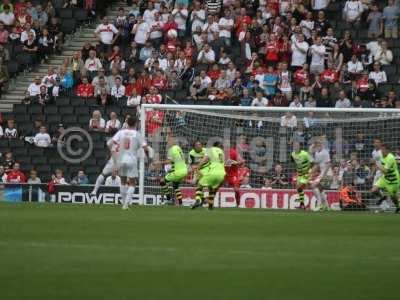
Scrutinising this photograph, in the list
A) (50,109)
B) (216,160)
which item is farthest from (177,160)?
(50,109)

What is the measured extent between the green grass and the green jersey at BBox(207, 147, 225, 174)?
5.07 m

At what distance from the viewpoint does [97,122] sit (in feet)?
98.7

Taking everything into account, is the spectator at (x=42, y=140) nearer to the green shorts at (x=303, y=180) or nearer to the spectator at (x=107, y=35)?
the spectator at (x=107, y=35)

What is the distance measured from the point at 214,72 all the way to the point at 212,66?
0.28 metres

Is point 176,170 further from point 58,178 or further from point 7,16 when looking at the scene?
point 7,16

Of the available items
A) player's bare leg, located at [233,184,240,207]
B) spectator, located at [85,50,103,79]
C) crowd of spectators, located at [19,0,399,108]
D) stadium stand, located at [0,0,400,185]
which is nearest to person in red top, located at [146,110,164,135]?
stadium stand, located at [0,0,400,185]

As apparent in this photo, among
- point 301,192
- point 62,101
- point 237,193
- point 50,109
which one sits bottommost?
point 237,193

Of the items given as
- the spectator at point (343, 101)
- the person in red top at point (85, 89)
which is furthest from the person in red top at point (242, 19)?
the person in red top at point (85, 89)

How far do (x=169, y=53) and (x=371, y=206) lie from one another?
7.46 meters

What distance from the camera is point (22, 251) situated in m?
13.0

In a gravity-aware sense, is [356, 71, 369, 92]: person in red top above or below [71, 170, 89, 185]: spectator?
above

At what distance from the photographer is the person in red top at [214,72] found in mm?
30312

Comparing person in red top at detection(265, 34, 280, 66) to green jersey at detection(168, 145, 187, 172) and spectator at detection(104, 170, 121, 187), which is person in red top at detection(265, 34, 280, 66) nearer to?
spectator at detection(104, 170, 121, 187)

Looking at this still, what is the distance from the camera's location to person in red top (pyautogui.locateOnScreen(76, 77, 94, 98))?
103 ft
